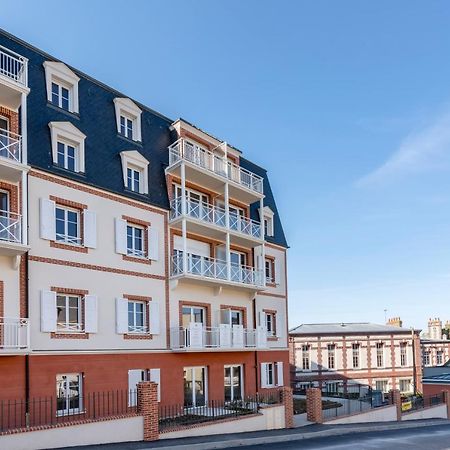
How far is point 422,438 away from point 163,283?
11700mm

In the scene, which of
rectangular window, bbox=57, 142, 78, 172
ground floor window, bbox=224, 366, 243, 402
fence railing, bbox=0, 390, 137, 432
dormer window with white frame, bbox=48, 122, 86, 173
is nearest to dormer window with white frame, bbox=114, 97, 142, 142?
dormer window with white frame, bbox=48, 122, 86, 173

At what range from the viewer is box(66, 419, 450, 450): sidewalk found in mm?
14447

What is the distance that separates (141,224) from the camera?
21516 mm

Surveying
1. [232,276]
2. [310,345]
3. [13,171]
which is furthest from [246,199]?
[310,345]

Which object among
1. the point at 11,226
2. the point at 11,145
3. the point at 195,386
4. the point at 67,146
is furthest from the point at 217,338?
the point at 11,145

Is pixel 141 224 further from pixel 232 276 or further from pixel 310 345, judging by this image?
pixel 310 345

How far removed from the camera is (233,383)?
988 inches

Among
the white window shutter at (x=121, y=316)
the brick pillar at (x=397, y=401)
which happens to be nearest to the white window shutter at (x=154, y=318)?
the white window shutter at (x=121, y=316)

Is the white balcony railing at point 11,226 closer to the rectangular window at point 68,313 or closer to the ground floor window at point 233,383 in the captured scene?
the rectangular window at point 68,313

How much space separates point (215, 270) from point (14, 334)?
10251 millimetres

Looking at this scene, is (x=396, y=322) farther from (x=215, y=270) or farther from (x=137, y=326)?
(x=137, y=326)

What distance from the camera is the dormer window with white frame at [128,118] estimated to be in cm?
2219

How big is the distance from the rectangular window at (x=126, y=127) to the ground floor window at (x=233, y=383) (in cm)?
1169

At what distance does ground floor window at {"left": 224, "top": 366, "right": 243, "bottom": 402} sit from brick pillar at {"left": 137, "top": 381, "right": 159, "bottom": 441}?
9.20 metres
